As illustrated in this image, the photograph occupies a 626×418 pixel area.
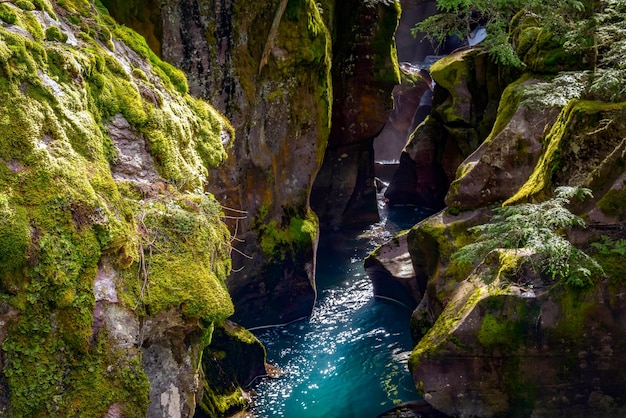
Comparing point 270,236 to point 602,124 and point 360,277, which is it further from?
point 602,124

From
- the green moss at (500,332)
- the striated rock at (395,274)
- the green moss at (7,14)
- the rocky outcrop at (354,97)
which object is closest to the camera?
the green moss at (7,14)

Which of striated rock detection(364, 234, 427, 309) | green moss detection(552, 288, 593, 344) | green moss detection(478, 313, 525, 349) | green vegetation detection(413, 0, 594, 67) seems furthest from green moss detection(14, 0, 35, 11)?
striated rock detection(364, 234, 427, 309)

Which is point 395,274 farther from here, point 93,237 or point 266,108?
point 93,237

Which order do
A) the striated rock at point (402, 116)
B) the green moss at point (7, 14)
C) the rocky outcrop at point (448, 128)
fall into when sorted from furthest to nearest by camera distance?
1. the striated rock at point (402, 116)
2. the rocky outcrop at point (448, 128)
3. the green moss at point (7, 14)

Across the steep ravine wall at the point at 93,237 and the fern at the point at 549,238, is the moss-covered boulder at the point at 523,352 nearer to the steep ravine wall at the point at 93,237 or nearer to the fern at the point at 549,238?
the fern at the point at 549,238

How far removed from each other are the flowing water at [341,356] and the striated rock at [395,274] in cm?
35

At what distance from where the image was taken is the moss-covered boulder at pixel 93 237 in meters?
4.50

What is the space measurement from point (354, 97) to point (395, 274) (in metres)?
6.81

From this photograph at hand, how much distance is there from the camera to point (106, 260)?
16.5 ft

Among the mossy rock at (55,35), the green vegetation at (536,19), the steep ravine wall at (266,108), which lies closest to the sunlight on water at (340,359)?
the steep ravine wall at (266,108)

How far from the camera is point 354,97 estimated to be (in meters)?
18.7

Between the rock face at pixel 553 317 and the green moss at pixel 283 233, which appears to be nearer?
the rock face at pixel 553 317

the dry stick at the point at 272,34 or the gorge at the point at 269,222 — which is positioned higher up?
the dry stick at the point at 272,34

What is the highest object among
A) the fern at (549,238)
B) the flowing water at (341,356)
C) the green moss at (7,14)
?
the green moss at (7,14)
